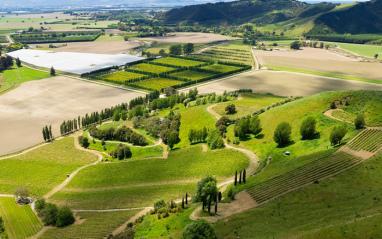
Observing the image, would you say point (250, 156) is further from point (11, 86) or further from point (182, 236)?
point (11, 86)

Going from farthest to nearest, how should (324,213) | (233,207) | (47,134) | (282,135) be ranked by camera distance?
(47,134)
(282,135)
(233,207)
(324,213)

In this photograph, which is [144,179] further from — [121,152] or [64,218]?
[64,218]

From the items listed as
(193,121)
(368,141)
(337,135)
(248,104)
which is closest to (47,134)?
(193,121)

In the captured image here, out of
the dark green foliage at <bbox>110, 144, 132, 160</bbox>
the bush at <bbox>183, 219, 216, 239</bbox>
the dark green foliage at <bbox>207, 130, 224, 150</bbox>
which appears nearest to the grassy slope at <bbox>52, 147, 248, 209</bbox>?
the dark green foliage at <bbox>207, 130, 224, 150</bbox>

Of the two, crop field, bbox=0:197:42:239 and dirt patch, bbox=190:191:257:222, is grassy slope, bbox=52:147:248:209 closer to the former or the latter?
crop field, bbox=0:197:42:239

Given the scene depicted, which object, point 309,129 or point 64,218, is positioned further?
point 309,129

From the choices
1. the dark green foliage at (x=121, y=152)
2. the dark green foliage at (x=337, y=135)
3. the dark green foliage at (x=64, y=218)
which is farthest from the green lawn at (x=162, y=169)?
the dark green foliage at (x=337, y=135)
